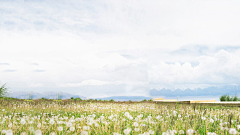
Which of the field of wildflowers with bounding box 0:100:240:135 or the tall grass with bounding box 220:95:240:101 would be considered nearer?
the field of wildflowers with bounding box 0:100:240:135

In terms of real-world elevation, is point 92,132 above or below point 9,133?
below

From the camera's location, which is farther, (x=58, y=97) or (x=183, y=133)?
(x=58, y=97)

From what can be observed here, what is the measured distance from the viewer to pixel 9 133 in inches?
130

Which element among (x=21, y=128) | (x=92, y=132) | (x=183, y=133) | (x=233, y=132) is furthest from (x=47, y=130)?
(x=233, y=132)

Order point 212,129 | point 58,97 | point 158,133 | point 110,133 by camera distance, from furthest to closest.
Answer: point 58,97 < point 212,129 < point 110,133 < point 158,133

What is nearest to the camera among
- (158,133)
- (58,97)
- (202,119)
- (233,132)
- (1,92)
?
(233,132)

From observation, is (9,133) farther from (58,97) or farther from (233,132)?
(58,97)

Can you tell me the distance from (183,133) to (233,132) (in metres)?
0.94

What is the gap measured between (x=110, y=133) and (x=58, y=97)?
1627cm

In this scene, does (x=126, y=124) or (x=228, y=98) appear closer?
(x=126, y=124)

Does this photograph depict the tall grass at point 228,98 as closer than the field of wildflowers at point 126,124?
No

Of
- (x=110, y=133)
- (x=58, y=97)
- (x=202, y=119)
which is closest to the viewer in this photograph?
(x=110, y=133)

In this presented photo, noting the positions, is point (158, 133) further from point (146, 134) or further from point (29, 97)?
point (29, 97)

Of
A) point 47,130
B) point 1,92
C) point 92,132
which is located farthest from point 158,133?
point 1,92
